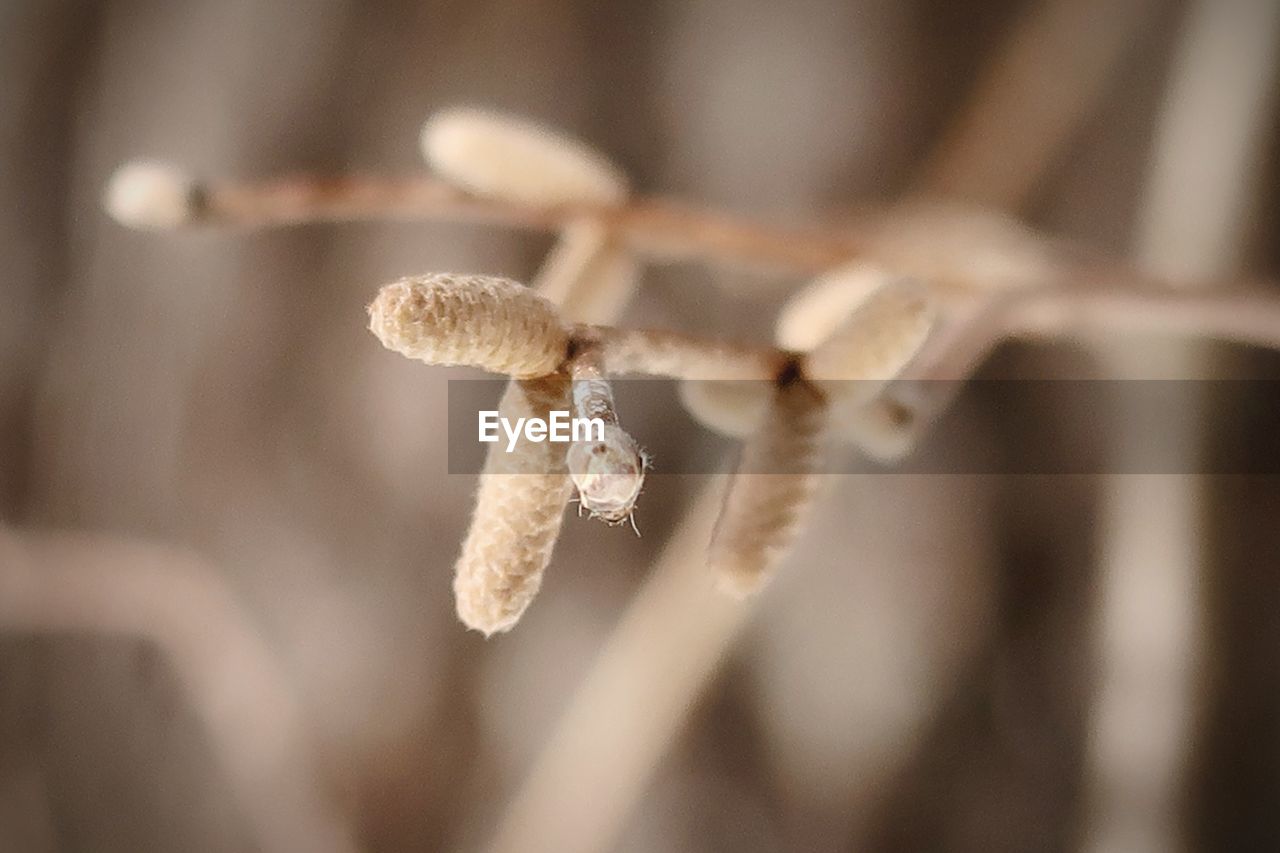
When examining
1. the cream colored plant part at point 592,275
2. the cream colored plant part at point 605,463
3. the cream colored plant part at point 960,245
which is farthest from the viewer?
the cream colored plant part at point 960,245

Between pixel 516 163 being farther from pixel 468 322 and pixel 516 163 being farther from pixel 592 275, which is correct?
pixel 468 322

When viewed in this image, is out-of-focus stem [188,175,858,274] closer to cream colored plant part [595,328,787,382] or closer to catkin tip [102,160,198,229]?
catkin tip [102,160,198,229]

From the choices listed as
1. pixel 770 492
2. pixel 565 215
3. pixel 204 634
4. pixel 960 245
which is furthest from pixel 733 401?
pixel 204 634

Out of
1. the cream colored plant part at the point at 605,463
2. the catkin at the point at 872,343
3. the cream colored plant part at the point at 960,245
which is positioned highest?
the cream colored plant part at the point at 960,245

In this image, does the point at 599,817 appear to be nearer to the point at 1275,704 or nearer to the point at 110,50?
the point at 1275,704

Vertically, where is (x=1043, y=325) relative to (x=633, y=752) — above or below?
A: above

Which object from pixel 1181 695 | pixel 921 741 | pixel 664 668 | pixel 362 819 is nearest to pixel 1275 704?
pixel 1181 695

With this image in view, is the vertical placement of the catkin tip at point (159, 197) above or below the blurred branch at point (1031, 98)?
below

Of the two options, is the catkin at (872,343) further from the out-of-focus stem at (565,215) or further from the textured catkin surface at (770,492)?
the out-of-focus stem at (565,215)

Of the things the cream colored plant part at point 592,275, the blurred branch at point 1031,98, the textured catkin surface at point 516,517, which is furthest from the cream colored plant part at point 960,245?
the textured catkin surface at point 516,517
